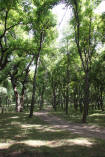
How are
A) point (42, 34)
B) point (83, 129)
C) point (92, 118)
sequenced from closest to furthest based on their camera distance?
1. point (83, 129)
2. point (42, 34)
3. point (92, 118)

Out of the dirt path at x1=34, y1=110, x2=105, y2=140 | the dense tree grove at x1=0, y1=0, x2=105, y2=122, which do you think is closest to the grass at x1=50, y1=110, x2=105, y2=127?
the dense tree grove at x1=0, y1=0, x2=105, y2=122

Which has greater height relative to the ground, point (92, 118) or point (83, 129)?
point (83, 129)

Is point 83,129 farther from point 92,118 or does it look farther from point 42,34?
point 42,34

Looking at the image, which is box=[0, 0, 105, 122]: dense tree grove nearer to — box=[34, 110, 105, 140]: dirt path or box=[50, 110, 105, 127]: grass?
box=[50, 110, 105, 127]: grass

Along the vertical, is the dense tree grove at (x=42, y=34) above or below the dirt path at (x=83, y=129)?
above

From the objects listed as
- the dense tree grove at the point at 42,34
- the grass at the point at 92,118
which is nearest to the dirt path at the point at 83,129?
the grass at the point at 92,118

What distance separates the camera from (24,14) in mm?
14883

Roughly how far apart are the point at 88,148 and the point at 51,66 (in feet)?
105

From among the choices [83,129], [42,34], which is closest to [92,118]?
[83,129]

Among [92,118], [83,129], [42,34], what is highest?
[42,34]

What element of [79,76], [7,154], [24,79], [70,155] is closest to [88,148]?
[70,155]

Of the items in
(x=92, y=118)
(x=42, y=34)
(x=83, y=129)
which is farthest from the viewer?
(x=92, y=118)

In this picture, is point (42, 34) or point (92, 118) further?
A: point (92, 118)

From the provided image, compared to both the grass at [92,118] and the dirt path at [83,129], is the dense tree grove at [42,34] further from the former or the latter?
the dirt path at [83,129]
